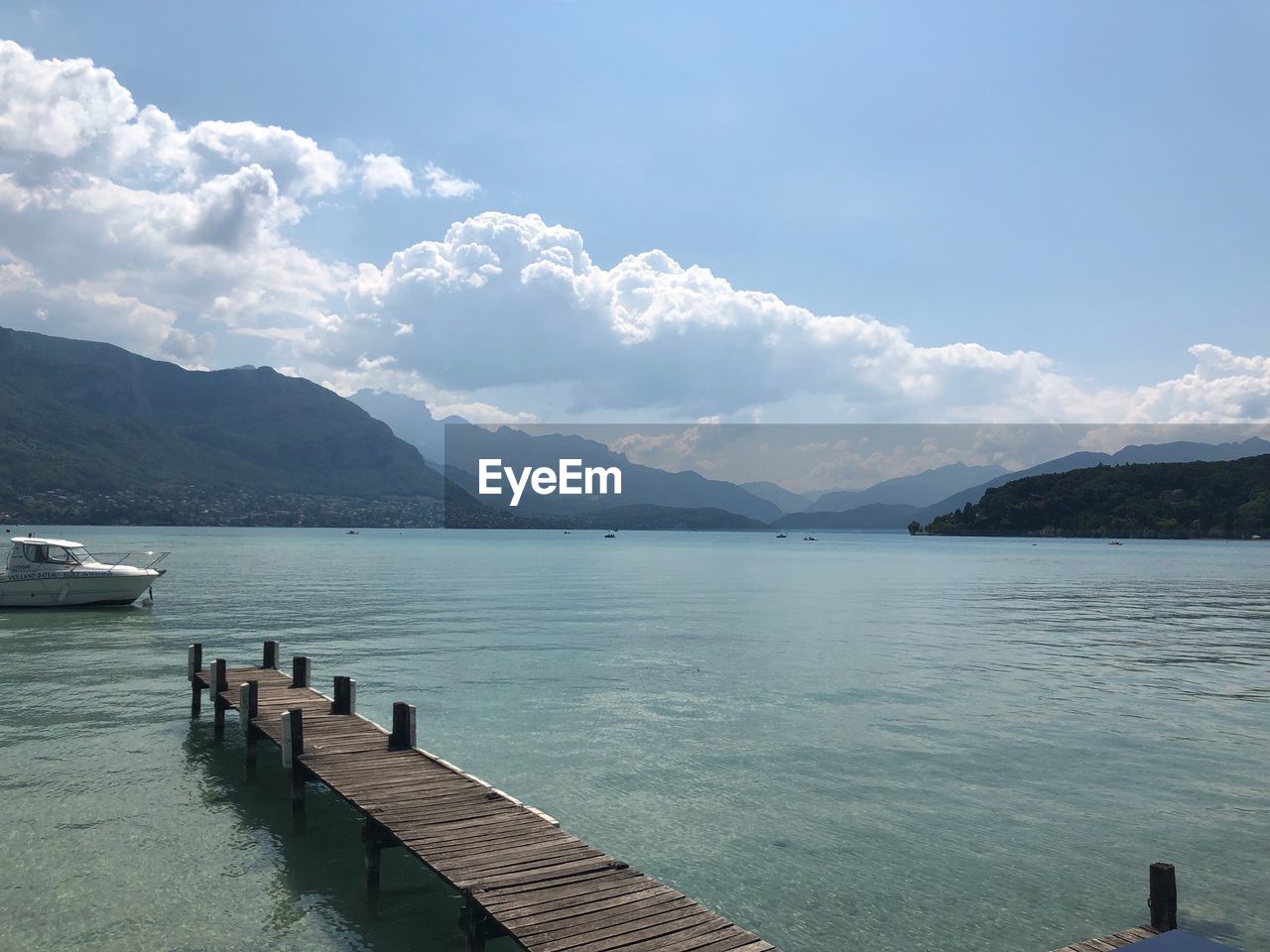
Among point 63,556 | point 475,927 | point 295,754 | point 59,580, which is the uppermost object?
point 63,556

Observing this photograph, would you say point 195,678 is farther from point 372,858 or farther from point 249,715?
point 372,858

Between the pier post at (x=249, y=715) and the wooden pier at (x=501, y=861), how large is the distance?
71 mm

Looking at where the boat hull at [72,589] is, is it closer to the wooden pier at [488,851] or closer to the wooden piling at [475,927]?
the wooden pier at [488,851]

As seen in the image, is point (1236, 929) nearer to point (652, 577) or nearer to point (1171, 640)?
point (1171, 640)

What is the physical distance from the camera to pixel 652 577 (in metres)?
107

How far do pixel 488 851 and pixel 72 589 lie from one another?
5320cm

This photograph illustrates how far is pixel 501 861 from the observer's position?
12680 mm

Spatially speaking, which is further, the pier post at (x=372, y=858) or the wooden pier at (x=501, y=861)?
the pier post at (x=372, y=858)

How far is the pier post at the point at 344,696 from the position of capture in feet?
73.6

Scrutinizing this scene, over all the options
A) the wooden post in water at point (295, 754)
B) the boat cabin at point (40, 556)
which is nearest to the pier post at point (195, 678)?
the wooden post in water at point (295, 754)

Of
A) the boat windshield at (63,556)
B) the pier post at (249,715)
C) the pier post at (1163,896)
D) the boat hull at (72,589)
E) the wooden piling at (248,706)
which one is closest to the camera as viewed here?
the pier post at (1163,896)

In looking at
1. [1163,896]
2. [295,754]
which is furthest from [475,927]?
[1163,896]

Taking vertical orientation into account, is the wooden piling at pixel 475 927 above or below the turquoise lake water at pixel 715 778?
above

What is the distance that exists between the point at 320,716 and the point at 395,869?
813 centimetres
